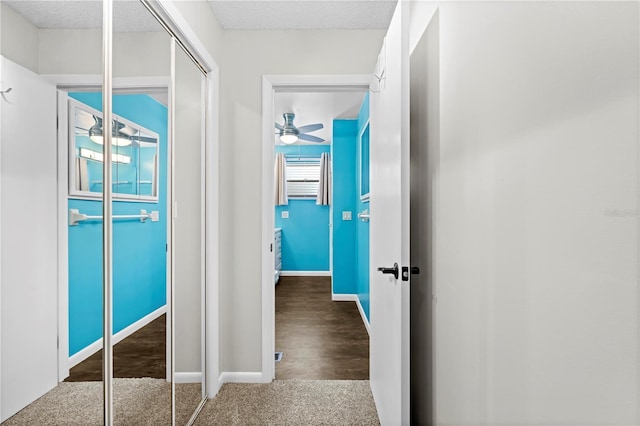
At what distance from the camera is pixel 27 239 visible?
33.8 inches

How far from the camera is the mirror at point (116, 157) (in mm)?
1027

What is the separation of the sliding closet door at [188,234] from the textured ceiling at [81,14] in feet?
1.13

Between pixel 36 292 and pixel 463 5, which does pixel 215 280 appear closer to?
pixel 36 292

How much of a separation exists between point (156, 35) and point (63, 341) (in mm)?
1288

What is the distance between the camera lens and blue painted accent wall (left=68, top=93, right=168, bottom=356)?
1056mm

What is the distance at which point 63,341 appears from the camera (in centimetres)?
99

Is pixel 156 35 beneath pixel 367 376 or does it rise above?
above

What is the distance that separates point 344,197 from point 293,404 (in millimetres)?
3265

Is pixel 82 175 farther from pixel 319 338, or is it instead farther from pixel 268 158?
pixel 319 338

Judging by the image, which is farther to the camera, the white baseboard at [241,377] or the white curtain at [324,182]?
the white curtain at [324,182]

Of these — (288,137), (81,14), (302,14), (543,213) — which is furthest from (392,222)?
(288,137)

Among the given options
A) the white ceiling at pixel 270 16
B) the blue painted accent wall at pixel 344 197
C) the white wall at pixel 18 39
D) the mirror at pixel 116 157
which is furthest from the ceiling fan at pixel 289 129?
the white wall at pixel 18 39

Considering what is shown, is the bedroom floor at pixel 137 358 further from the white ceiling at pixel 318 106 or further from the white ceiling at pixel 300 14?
the white ceiling at pixel 318 106

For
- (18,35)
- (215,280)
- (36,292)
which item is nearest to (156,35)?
(18,35)
